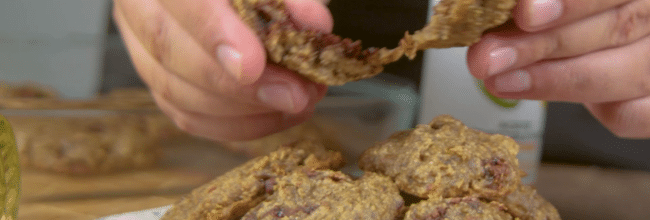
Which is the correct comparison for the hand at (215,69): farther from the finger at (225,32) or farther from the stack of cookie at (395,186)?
the stack of cookie at (395,186)

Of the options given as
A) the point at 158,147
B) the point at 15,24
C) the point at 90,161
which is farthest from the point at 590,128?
the point at 15,24

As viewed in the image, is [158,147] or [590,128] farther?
[590,128]

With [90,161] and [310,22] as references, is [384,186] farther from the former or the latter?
[90,161]

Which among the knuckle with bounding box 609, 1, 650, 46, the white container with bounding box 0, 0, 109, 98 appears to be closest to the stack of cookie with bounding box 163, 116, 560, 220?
the knuckle with bounding box 609, 1, 650, 46

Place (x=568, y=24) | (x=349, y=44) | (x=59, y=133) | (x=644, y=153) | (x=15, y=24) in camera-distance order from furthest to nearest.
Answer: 1. (x=644, y=153)
2. (x=15, y=24)
3. (x=59, y=133)
4. (x=568, y=24)
5. (x=349, y=44)

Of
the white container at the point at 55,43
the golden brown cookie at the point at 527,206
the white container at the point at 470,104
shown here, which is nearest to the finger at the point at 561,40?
the golden brown cookie at the point at 527,206

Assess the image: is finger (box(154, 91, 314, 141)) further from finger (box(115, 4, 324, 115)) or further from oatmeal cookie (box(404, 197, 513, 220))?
oatmeal cookie (box(404, 197, 513, 220))
